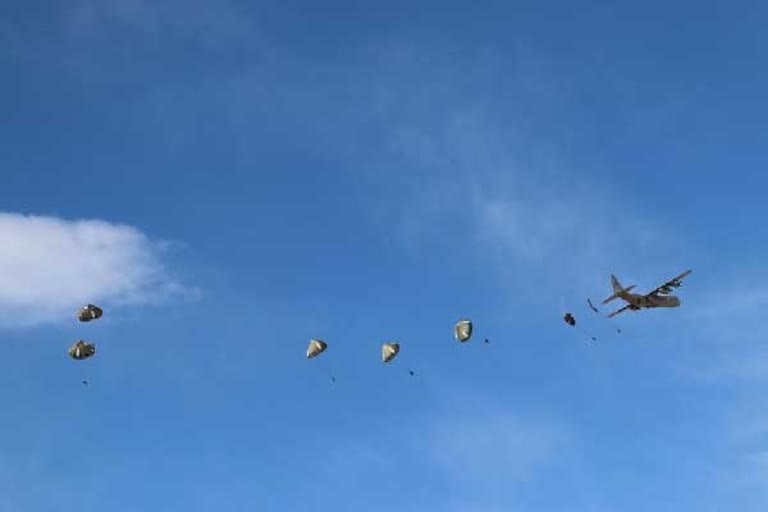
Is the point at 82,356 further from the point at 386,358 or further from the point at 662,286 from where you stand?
the point at 662,286

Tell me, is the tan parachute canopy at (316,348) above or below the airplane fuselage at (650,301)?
below

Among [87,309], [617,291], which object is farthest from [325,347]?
[617,291]

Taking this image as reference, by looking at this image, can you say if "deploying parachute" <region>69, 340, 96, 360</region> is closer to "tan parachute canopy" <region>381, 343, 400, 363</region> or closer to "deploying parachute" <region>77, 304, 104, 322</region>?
"deploying parachute" <region>77, 304, 104, 322</region>

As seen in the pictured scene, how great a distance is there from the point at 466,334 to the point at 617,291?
28.7 m

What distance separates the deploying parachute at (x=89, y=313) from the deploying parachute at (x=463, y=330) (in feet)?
149

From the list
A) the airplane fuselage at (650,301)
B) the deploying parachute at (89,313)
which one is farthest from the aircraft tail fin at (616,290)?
the deploying parachute at (89,313)

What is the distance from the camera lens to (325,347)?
10856 cm

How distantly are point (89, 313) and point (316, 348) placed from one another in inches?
1141

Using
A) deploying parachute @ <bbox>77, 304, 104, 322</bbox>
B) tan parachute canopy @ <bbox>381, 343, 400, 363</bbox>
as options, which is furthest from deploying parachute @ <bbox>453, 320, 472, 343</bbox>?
deploying parachute @ <bbox>77, 304, 104, 322</bbox>

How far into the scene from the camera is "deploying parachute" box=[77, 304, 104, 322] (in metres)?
99.0

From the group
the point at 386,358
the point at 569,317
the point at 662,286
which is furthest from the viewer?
the point at 662,286

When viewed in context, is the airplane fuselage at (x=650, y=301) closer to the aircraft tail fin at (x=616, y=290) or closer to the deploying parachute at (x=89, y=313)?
the aircraft tail fin at (x=616, y=290)

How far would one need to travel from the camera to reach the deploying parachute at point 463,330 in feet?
329

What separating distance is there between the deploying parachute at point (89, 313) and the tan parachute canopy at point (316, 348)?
27.1 m
